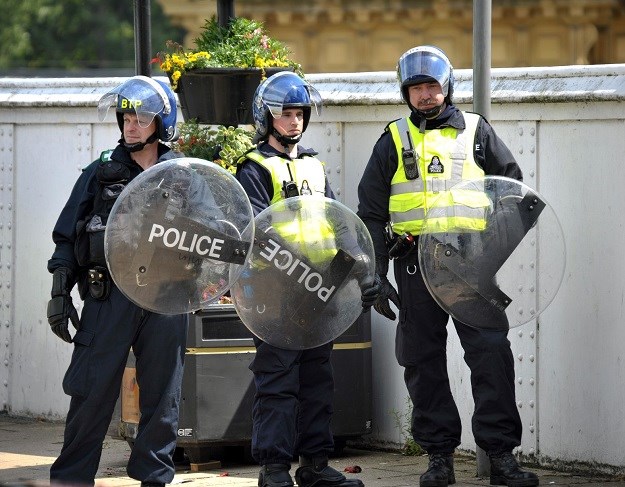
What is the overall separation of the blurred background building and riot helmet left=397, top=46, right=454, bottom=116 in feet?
55.9

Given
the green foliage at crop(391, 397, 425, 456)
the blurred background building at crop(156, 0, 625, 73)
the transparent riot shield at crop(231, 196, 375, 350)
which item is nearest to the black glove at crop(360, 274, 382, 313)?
the transparent riot shield at crop(231, 196, 375, 350)

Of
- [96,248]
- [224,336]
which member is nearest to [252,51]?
[224,336]

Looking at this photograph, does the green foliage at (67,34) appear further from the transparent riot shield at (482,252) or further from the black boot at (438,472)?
the transparent riot shield at (482,252)

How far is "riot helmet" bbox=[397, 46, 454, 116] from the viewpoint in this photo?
8180 mm

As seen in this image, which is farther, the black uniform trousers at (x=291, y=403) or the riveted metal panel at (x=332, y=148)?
the riveted metal panel at (x=332, y=148)

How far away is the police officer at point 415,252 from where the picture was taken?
26.7ft

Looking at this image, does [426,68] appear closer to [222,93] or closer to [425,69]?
[425,69]

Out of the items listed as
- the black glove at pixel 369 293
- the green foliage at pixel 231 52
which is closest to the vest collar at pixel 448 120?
the black glove at pixel 369 293

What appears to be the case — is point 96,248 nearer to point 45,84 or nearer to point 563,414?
point 563,414

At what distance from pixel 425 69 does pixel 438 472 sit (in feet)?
6.12

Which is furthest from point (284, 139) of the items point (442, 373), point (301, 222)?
point (442, 373)

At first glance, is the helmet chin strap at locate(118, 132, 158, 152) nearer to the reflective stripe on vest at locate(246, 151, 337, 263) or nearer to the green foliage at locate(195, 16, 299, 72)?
the reflective stripe on vest at locate(246, 151, 337, 263)

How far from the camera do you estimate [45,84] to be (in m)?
11.2

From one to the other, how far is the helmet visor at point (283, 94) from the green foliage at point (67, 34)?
40579mm
